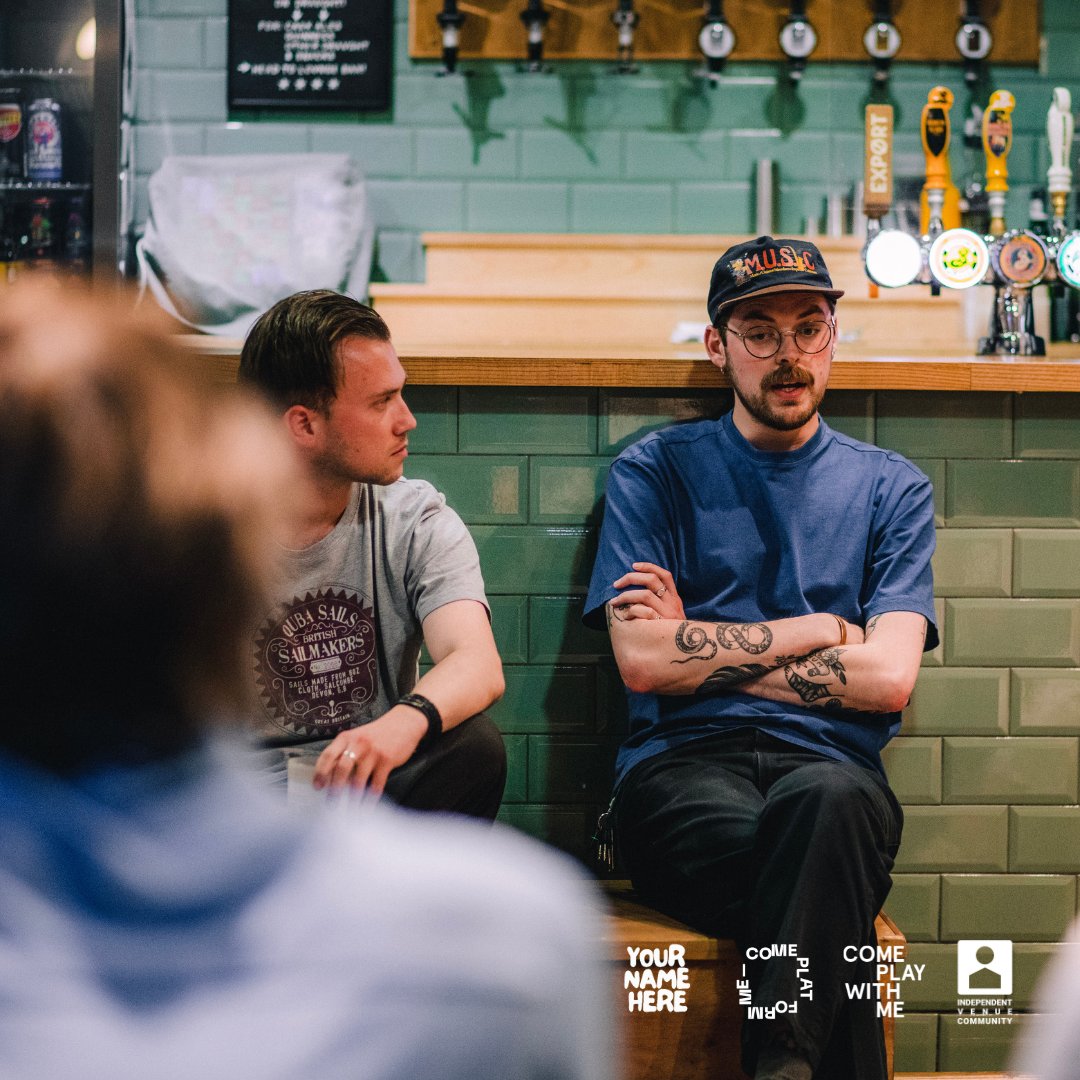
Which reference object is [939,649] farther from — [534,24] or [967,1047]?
[534,24]

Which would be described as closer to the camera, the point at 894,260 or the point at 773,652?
the point at 773,652

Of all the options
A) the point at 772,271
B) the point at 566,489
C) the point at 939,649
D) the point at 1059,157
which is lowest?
the point at 939,649

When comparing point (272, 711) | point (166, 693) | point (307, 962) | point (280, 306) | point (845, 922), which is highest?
point (280, 306)

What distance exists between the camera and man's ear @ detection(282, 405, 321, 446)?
2098 mm

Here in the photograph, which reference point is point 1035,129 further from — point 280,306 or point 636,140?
point 280,306

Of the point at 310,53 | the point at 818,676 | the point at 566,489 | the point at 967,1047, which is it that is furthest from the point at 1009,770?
the point at 310,53

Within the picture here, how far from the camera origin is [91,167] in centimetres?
423

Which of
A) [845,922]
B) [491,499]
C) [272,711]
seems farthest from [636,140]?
[845,922]

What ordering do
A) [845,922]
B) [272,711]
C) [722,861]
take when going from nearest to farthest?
[845,922]
[722,861]
[272,711]

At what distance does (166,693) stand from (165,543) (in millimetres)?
70

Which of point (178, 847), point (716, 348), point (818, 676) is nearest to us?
point (178, 847)

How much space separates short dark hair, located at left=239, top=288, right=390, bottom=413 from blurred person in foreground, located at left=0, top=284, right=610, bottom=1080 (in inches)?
58.8

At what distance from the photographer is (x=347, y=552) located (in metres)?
2.07

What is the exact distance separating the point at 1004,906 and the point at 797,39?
2.93 metres
